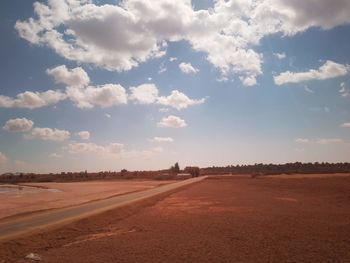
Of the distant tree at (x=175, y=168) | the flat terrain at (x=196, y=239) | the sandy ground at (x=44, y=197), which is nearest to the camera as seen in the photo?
the flat terrain at (x=196, y=239)

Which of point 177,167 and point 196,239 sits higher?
point 177,167

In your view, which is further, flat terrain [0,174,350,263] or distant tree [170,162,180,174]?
distant tree [170,162,180,174]

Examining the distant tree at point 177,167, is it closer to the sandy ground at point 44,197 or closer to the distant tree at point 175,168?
the distant tree at point 175,168

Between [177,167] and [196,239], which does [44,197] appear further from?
[177,167]

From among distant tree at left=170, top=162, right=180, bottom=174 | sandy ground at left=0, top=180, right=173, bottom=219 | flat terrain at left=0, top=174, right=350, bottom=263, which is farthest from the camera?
distant tree at left=170, top=162, right=180, bottom=174

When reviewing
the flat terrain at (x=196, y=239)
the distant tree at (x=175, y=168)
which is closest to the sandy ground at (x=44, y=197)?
the flat terrain at (x=196, y=239)

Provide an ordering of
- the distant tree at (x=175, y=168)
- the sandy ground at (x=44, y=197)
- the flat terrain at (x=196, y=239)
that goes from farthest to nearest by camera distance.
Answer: the distant tree at (x=175, y=168)
the sandy ground at (x=44, y=197)
the flat terrain at (x=196, y=239)

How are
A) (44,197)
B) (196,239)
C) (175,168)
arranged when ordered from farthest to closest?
1. (175,168)
2. (44,197)
3. (196,239)

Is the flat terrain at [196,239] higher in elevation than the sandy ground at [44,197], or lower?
lower

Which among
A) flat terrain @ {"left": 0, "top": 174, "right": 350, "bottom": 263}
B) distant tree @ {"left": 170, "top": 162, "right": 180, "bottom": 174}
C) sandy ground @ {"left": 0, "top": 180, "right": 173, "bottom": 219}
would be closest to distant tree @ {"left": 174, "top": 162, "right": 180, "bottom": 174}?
distant tree @ {"left": 170, "top": 162, "right": 180, "bottom": 174}

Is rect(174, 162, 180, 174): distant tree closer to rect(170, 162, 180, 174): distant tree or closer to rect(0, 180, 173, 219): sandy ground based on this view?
rect(170, 162, 180, 174): distant tree

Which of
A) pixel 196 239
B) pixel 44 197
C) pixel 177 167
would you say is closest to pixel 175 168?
pixel 177 167

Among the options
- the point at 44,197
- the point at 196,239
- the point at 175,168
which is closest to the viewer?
the point at 196,239

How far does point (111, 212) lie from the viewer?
22406 mm
